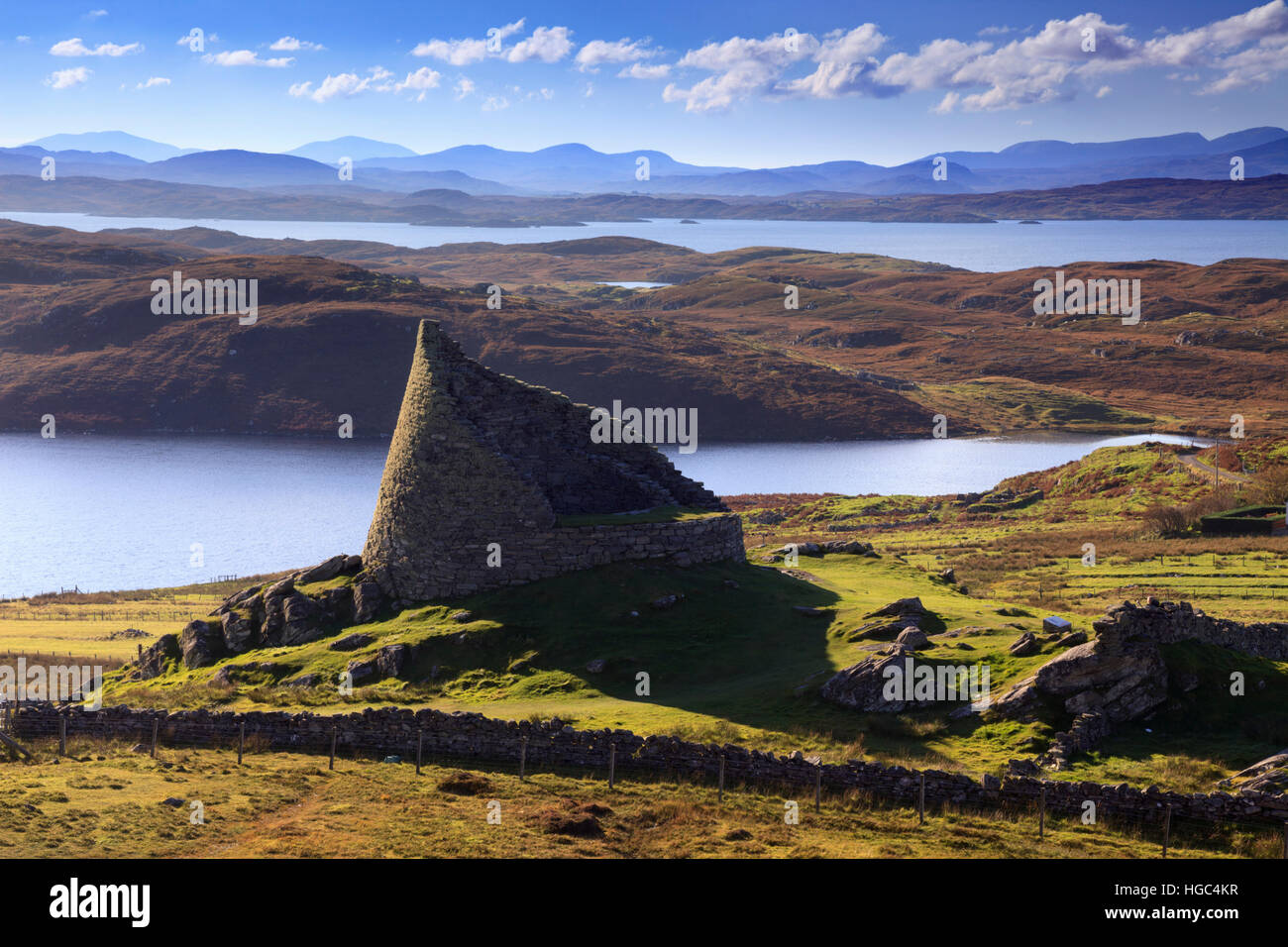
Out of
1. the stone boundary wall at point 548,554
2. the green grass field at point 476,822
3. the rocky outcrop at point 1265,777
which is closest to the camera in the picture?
the green grass field at point 476,822

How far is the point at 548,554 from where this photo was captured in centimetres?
2877

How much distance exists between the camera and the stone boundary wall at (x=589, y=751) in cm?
1725

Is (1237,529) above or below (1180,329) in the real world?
below

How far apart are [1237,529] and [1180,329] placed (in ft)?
521

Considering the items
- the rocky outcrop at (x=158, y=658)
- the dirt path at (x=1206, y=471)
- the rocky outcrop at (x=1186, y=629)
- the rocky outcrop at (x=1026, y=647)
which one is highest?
the rocky outcrop at (x=1186, y=629)

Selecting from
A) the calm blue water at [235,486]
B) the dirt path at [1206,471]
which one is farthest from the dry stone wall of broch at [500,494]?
the calm blue water at [235,486]

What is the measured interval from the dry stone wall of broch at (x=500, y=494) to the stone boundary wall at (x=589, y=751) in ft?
24.2

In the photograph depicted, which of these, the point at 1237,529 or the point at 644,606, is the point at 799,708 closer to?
the point at 644,606

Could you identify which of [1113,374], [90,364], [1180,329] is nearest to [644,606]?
[90,364]

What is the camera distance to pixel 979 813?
58.6ft

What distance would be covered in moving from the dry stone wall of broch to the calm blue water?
44130 mm

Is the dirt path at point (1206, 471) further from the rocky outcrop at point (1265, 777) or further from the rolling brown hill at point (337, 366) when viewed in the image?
the rolling brown hill at point (337, 366)

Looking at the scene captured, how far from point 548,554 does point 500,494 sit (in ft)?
6.32
